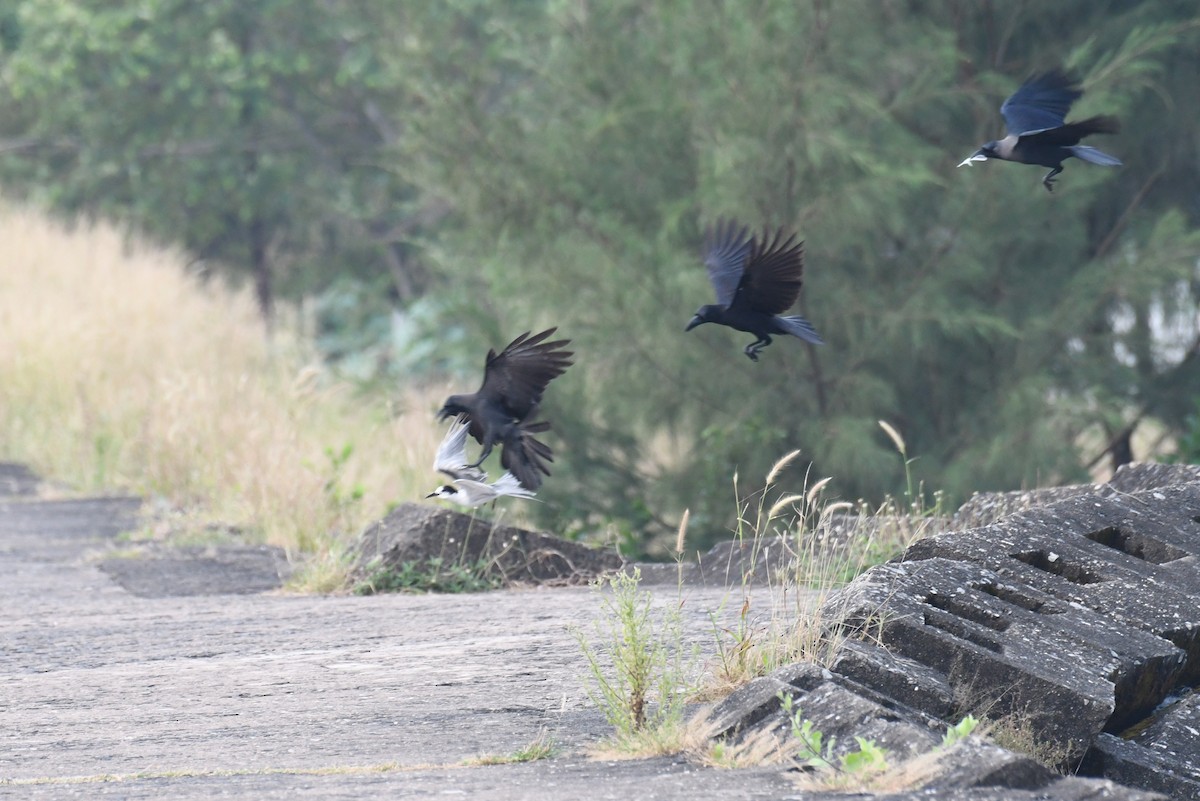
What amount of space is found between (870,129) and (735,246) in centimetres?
531

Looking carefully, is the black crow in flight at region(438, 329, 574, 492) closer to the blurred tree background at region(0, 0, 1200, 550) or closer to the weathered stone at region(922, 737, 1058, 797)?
the weathered stone at region(922, 737, 1058, 797)

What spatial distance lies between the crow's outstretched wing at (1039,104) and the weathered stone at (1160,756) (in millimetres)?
2332

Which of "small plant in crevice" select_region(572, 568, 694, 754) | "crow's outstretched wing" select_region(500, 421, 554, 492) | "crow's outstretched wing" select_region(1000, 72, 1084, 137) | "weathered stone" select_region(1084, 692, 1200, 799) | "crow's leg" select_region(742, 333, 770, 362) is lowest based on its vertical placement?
"weathered stone" select_region(1084, 692, 1200, 799)

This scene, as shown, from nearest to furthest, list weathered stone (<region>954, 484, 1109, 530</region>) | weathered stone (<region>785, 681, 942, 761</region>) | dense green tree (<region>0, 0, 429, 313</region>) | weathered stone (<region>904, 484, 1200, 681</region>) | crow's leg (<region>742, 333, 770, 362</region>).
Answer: weathered stone (<region>785, 681, 942, 761</region>)
weathered stone (<region>904, 484, 1200, 681</region>)
crow's leg (<region>742, 333, 770, 362</region>)
weathered stone (<region>954, 484, 1109, 530</region>)
dense green tree (<region>0, 0, 429, 313</region>)

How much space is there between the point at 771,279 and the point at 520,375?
3.63 ft

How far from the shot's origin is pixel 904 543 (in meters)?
6.59

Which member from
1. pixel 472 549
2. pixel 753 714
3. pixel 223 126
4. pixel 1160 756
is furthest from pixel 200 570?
pixel 223 126

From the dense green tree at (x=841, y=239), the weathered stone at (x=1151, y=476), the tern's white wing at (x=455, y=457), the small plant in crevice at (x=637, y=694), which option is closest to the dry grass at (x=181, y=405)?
the dense green tree at (x=841, y=239)

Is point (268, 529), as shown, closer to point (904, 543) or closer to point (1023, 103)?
point (904, 543)

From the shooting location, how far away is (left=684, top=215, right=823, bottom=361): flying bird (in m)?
5.75

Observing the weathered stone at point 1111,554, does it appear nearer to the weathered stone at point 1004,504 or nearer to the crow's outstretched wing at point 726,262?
the weathered stone at point 1004,504

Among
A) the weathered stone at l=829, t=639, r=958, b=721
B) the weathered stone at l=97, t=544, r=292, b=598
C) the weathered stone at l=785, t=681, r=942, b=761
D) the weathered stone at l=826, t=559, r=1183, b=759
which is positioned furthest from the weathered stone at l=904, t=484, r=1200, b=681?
the weathered stone at l=97, t=544, r=292, b=598

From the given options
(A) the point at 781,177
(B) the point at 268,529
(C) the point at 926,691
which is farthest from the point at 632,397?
(C) the point at 926,691

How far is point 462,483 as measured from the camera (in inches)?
202
